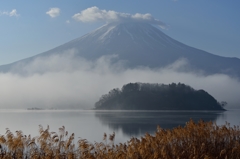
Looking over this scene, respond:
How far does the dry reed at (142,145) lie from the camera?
9188 millimetres

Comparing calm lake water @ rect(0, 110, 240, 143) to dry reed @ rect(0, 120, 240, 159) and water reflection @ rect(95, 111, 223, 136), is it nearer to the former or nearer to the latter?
water reflection @ rect(95, 111, 223, 136)

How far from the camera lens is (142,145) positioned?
30.5 ft

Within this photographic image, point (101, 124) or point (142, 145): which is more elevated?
point (142, 145)

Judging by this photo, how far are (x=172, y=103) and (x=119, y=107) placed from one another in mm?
16487

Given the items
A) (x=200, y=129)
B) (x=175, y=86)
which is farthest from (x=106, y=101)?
(x=200, y=129)

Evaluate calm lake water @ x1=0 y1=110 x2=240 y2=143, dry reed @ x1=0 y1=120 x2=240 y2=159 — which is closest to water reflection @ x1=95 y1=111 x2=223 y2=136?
calm lake water @ x1=0 y1=110 x2=240 y2=143

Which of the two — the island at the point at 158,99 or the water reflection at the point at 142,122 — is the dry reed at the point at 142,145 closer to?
the water reflection at the point at 142,122

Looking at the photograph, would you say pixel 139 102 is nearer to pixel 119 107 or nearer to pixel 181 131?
pixel 119 107

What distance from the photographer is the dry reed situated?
919 cm

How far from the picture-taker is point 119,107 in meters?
116

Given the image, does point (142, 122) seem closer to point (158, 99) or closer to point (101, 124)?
point (101, 124)

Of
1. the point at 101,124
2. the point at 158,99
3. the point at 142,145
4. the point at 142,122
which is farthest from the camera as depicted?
the point at 158,99

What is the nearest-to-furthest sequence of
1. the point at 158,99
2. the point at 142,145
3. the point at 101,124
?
the point at 142,145
the point at 101,124
the point at 158,99

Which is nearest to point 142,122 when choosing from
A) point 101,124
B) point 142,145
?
point 101,124
